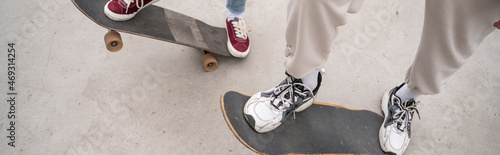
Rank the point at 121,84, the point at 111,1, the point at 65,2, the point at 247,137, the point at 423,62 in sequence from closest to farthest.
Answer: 1. the point at 423,62
2. the point at 247,137
3. the point at 111,1
4. the point at 121,84
5. the point at 65,2

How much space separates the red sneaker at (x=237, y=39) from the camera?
1.77 meters

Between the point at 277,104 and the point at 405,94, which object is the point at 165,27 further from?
the point at 405,94

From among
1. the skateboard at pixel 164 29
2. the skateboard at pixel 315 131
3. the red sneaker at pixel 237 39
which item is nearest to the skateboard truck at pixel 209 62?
the skateboard at pixel 164 29

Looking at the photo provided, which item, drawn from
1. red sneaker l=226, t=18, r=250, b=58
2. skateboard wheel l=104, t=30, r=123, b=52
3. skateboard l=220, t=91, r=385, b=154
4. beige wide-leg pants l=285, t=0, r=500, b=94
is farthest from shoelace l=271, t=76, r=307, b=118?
skateboard wheel l=104, t=30, r=123, b=52

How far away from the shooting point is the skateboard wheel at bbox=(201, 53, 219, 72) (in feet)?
5.65

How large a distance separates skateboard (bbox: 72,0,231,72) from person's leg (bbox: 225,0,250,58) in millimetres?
48

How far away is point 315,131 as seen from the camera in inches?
59.6

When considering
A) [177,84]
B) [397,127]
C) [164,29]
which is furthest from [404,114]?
[164,29]

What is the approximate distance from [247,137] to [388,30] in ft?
4.38

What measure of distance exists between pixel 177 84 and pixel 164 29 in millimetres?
319

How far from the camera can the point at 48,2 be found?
2027 millimetres

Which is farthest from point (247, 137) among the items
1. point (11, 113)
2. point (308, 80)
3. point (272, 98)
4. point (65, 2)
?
point (65, 2)

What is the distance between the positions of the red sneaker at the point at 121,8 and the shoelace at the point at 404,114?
1445 millimetres

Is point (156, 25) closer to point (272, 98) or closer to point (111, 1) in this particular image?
point (111, 1)
